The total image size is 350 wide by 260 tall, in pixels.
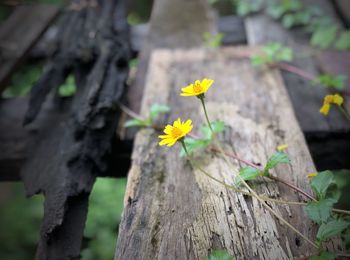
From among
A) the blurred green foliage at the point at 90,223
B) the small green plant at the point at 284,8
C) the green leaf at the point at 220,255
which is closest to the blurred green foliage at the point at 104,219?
the blurred green foliage at the point at 90,223

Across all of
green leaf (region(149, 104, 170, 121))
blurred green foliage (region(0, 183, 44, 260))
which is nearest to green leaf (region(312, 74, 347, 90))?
green leaf (region(149, 104, 170, 121))

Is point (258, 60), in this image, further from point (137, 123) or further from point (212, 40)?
point (137, 123)

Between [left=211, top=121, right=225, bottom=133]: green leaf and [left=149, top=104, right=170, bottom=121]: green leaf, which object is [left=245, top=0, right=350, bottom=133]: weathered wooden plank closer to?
[left=211, top=121, right=225, bottom=133]: green leaf

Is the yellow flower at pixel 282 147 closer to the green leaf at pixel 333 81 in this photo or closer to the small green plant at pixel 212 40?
the green leaf at pixel 333 81

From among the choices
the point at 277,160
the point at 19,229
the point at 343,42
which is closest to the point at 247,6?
the point at 343,42

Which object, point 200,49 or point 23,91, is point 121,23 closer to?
point 200,49
